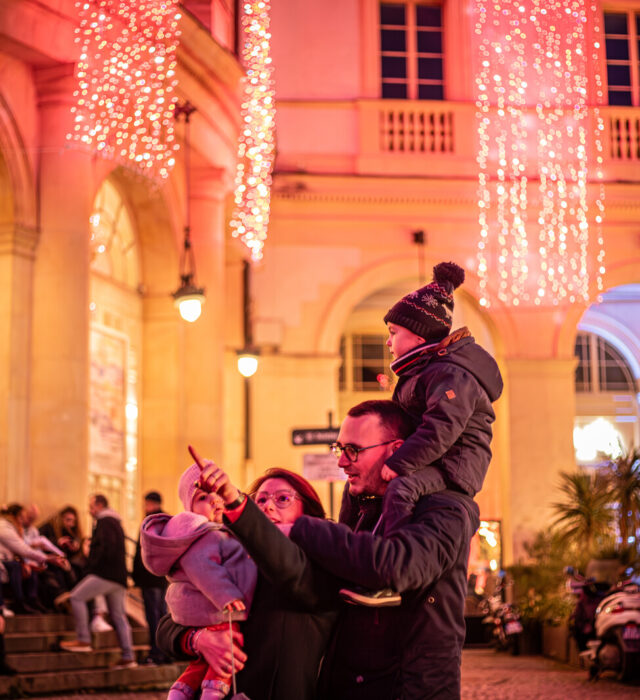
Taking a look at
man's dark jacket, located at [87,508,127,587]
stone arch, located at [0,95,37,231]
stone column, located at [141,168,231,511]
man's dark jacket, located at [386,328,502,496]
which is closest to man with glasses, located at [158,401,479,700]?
man's dark jacket, located at [386,328,502,496]

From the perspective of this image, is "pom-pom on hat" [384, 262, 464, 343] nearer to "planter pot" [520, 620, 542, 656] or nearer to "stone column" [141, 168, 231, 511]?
"stone column" [141, 168, 231, 511]

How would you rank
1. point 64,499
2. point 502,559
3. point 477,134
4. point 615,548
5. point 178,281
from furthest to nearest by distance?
Result: point 477,134
point 502,559
point 178,281
point 615,548
point 64,499

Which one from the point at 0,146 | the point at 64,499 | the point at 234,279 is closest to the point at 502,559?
the point at 234,279

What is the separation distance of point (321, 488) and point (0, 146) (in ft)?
35.4

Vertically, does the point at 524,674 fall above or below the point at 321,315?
below

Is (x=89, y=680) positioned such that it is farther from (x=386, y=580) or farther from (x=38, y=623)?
(x=386, y=580)

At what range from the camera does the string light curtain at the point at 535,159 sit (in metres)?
23.9

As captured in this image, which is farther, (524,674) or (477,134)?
(477,134)

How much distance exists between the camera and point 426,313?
4.04 meters

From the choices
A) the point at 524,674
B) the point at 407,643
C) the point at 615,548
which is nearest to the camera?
the point at 407,643

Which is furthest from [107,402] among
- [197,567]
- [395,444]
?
[395,444]

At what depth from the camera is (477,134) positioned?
79.1ft

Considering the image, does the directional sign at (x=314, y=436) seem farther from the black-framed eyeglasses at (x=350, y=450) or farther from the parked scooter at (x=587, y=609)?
the black-framed eyeglasses at (x=350, y=450)

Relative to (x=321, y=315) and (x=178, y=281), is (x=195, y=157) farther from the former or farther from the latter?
(x=321, y=315)
